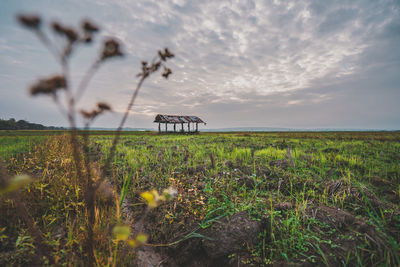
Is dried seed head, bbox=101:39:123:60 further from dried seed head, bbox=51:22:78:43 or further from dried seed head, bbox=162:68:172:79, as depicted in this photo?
dried seed head, bbox=162:68:172:79

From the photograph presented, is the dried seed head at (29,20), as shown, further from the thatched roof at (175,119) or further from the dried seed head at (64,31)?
the thatched roof at (175,119)

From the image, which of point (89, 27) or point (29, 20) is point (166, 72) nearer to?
point (89, 27)

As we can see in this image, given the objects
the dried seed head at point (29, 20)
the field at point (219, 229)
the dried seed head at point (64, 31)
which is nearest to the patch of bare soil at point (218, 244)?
the field at point (219, 229)

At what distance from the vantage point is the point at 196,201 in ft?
7.95

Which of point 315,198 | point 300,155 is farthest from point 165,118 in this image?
point 315,198

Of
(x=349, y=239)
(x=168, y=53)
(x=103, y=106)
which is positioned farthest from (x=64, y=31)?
(x=349, y=239)

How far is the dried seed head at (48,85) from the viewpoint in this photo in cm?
91

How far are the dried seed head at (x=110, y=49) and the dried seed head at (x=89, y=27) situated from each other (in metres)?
0.09

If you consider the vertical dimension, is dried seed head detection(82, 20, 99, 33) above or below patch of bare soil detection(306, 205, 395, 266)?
above

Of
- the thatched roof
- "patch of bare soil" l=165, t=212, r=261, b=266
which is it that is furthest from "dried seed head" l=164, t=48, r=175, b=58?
the thatched roof

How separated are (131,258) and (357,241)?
227 centimetres

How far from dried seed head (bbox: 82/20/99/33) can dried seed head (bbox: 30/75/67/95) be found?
339 mm

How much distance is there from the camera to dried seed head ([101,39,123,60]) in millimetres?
1089

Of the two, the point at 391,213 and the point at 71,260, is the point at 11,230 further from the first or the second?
the point at 391,213
